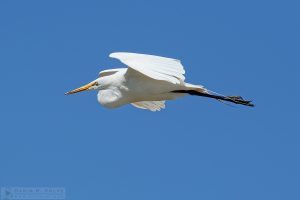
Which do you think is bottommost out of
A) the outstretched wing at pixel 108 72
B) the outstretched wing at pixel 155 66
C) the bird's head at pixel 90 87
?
the outstretched wing at pixel 155 66

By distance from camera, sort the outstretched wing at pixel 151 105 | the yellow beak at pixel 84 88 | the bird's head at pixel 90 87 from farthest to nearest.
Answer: the outstretched wing at pixel 151 105 → the yellow beak at pixel 84 88 → the bird's head at pixel 90 87

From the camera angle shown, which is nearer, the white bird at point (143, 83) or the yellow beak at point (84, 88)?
the white bird at point (143, 83)

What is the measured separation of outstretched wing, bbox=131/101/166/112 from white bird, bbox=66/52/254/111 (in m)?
1.23

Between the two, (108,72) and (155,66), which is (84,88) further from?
(155,66)

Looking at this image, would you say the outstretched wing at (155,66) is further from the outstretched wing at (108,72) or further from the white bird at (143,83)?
the outstretched wing at (108,72)

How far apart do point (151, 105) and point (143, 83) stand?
212cm

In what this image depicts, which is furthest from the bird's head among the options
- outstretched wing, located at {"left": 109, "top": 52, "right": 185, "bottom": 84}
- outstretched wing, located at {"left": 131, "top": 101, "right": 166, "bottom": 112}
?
outstretched wing, located at {"left": 131, "top": 101, "right": 166, "bottom": 112}

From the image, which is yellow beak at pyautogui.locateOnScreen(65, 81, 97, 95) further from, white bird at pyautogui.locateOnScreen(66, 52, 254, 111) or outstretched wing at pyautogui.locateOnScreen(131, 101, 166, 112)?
outstretched wing at pyautogui.locateOnScreen(131, 101, 166, 112)

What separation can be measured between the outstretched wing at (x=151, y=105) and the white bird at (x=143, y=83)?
1.23m

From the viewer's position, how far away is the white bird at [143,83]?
15.4 m

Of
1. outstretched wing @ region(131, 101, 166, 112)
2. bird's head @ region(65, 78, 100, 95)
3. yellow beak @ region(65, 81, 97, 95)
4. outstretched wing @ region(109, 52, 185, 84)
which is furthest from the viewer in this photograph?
outstretched wing @ region(131, 101, 166, 112)

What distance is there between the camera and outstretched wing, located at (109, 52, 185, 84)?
1520cm

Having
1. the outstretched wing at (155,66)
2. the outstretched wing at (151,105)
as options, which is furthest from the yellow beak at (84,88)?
the outstretched wing at (151,105)

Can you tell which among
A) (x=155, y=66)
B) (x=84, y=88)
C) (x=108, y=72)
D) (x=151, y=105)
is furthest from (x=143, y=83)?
(x=151, y=105)
